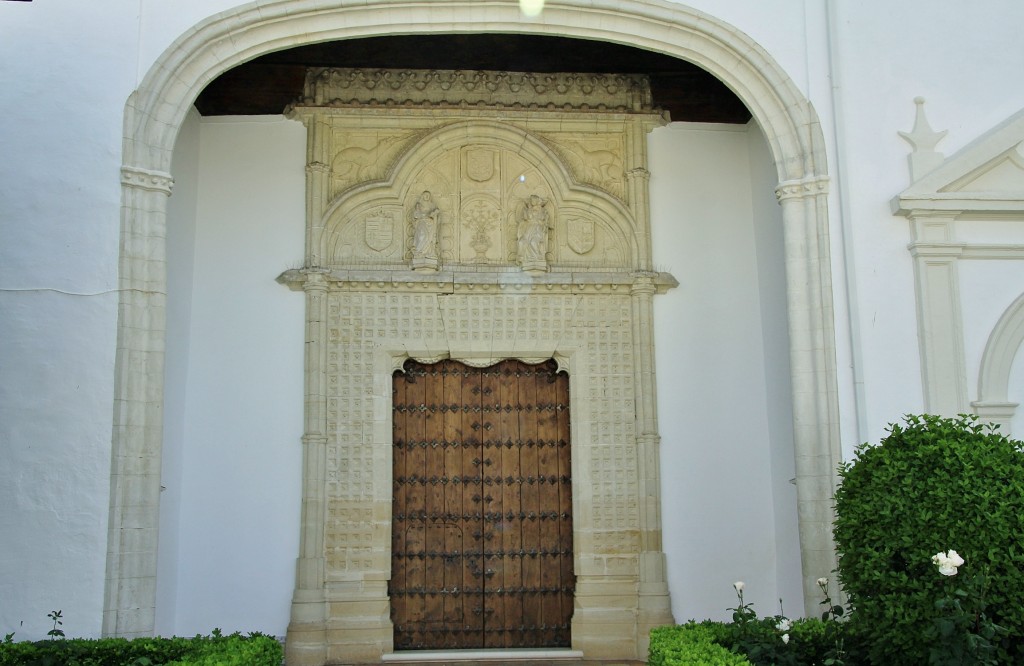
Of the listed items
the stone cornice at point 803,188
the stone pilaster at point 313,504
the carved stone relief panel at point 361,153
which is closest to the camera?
the stone cornice at point 803,188

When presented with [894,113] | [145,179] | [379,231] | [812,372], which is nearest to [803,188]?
[894,113]

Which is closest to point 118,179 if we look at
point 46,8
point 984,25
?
point 46,8

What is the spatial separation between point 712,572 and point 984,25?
4.23m

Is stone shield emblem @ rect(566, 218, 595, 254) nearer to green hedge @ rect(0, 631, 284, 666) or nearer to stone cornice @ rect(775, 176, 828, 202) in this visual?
stone cornice @ rect(775, 176, 828, 202)

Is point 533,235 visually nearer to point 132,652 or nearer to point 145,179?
point 145,179

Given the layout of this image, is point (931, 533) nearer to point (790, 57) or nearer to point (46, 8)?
point (790, 57)

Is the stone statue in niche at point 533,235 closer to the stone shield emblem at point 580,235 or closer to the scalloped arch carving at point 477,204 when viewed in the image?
the scalloped arch carving at point 477,204

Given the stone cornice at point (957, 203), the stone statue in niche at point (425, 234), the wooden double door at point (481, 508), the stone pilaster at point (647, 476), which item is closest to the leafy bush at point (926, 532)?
the stone cornice at point (957, 203)

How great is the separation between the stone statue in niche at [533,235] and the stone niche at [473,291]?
1cm

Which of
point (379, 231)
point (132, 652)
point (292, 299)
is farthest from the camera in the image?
point (379, 231)

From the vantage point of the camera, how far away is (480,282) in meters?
7.86

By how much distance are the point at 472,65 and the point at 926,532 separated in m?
4.98

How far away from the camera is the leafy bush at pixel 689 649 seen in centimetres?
503

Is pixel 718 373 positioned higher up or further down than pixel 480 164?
further down
